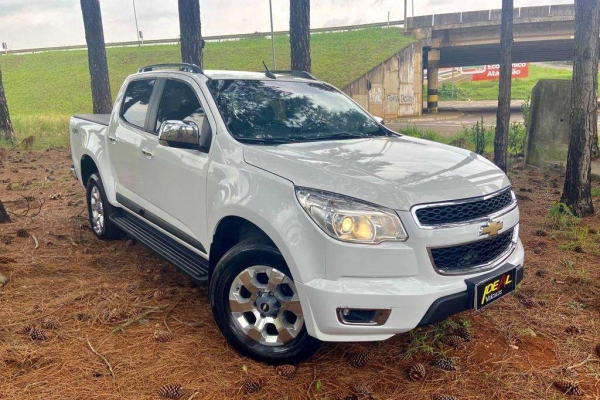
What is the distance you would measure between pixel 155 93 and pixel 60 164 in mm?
7466

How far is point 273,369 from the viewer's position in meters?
2.94

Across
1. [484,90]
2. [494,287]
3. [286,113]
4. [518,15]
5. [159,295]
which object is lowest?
[484,90]

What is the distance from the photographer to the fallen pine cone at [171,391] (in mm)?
2707

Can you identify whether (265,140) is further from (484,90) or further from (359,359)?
(484,90)

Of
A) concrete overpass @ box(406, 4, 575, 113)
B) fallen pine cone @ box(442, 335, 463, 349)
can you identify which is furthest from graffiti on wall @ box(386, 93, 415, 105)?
fallen pine cone @ box(442, 335, 463, 349)

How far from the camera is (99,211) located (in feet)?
17.9

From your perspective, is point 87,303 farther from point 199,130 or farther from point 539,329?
point 539,329

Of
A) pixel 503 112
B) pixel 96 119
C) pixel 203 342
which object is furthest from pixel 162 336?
pixel 503 112

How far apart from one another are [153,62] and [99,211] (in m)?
38.4

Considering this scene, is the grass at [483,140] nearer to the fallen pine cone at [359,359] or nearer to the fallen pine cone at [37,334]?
the fallen pine cone at [359,359]

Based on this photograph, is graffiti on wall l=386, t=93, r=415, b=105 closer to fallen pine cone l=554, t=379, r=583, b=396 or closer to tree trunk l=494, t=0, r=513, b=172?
tree trunk l=494, t=0, r=513, b=172

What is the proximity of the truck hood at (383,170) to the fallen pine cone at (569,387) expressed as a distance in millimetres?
1156

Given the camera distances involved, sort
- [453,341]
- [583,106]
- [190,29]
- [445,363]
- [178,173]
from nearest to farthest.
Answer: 1. [445,363]
2. [453,341]
3. [178,173]
4. [583,106]
5. [190,29]

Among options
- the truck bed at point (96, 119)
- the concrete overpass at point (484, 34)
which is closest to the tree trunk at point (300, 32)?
the truck bed at point (96, 119)
